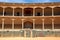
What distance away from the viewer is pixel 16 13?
1742 inches

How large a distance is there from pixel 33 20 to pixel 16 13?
4.47 metres

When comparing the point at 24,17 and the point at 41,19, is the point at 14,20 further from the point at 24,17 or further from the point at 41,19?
the point at 41,19

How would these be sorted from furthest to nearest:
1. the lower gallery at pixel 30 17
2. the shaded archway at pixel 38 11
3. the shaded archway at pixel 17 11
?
the shaded archway at pixel 17 11
the shaded archway at pixel 38 11
the lower gallery at pixel 30 17

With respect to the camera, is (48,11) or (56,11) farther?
(48,11)

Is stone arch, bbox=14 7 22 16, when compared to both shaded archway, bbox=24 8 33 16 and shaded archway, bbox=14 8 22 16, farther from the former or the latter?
shaded archway, bbox=24 8 33 16

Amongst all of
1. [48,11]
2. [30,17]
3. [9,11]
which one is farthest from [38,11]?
[9,11]

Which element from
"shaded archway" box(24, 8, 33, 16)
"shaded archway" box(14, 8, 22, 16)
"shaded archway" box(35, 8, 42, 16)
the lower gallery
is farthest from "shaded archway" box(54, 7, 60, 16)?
"shaded archway" box(14, 8, 22, 16)

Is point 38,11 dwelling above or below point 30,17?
above

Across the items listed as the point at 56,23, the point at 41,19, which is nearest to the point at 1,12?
→ the point at 41,19

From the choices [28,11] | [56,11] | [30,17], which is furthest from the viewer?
[28,11]

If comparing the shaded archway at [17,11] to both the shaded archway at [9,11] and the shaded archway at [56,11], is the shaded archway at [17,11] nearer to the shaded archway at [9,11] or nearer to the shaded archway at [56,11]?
the shaded archway at [9,11]

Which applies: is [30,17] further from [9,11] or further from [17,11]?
[9,11]

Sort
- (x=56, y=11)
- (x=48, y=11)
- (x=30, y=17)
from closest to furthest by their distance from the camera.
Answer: (x=30, y=17) → (x=56, y=11) → (x=48, y=11)

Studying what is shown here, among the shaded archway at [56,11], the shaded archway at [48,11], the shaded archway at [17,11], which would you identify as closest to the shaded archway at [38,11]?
the shaded archway at [48,11]
